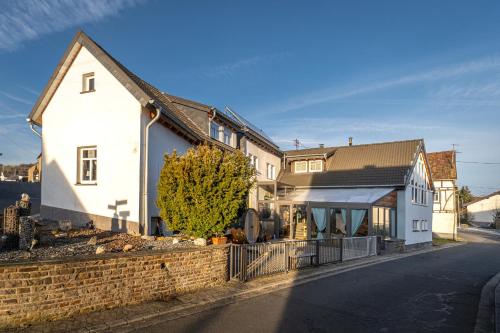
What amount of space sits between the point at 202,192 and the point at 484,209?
285 ft

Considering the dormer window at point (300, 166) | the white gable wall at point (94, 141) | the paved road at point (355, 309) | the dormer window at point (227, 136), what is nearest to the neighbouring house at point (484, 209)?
the dormer window at point (300, 166)

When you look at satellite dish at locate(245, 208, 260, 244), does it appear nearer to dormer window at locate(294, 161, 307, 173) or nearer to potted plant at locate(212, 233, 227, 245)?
potted plant at locate(212, 233, 227, 245)

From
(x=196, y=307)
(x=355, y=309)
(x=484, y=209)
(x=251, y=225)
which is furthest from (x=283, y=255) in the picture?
(x=484, y=209)

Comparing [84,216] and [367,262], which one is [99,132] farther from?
[367,262]

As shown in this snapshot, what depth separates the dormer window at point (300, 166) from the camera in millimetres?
30806

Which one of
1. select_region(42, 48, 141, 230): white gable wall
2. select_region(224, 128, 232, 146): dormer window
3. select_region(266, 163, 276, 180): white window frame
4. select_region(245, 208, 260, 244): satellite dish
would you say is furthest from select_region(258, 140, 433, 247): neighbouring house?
select_region(42, 48, 141, 230): white gable wall

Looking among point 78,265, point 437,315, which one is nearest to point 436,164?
point 437,315

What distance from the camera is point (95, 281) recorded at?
24.6ft

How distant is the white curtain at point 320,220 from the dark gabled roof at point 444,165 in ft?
89.9

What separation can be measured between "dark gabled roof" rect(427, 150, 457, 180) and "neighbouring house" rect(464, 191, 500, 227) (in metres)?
40.1

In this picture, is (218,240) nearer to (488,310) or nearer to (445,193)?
(488,310)

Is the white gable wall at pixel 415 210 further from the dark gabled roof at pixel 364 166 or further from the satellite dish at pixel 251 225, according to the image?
the satellite dish at pixel 251 225

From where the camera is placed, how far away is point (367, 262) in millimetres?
16641

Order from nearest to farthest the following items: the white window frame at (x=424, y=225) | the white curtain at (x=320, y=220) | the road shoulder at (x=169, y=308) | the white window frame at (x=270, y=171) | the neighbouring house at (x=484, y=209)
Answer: the road shoulder at (x=169, y=308)
the white curtain at (x=320, y=220)
the white window frame at (x=424, y=225)
the white window frame at (x=270, y=171)
the neighbouring house at (x=484, y=209)
